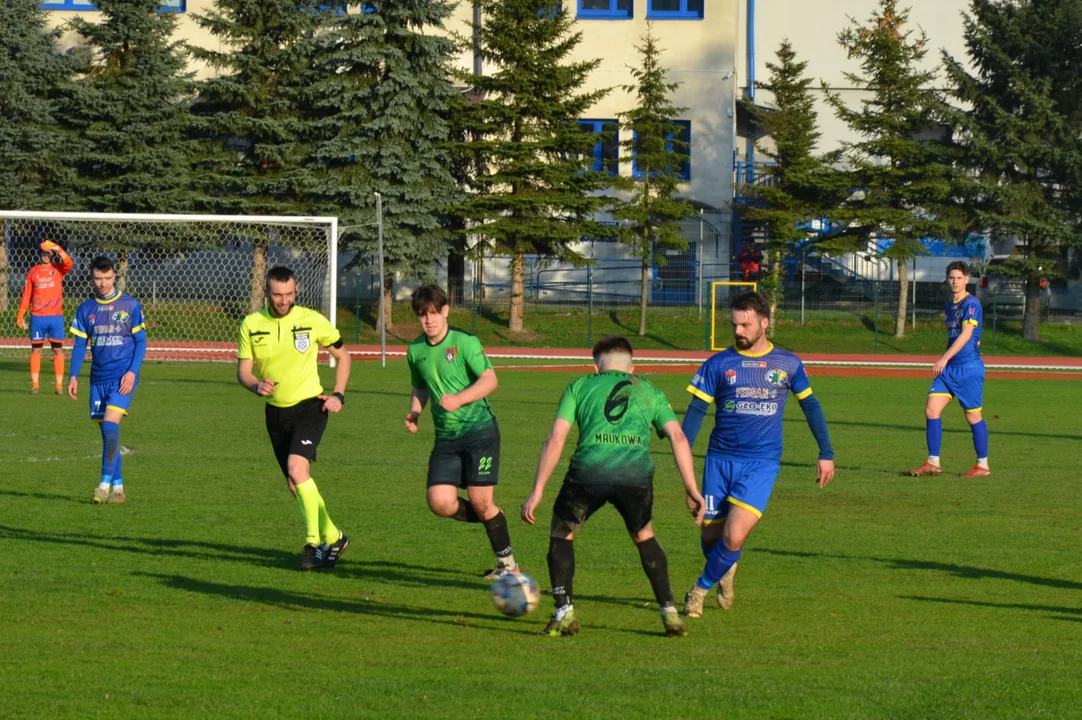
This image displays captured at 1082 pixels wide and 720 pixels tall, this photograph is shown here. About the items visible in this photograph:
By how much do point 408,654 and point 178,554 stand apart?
333cm

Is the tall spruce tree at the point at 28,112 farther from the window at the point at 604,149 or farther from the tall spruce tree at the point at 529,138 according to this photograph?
the window at the point at 604,149

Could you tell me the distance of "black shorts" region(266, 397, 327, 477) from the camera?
9.21 metres

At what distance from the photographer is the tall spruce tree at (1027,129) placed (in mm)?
39438

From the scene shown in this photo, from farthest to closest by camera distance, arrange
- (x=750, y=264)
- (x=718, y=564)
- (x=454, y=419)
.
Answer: (x=750, y=264) → (x=454, y=419) → (x=718, y=564)

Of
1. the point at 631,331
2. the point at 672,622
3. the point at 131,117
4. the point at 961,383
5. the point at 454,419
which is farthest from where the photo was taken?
the point at 631,331

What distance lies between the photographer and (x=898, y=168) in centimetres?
4128

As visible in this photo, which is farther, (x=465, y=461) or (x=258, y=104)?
(x=258, y=104)

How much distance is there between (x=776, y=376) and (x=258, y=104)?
34768mm

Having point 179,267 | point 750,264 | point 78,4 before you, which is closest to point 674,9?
point 750,264

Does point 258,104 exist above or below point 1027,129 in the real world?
above

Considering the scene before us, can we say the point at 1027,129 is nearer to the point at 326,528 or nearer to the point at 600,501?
the point at 326,528

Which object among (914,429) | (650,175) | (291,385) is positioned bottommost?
(914,429)

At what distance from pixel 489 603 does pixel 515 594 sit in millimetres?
1168

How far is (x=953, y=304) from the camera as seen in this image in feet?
46.0
